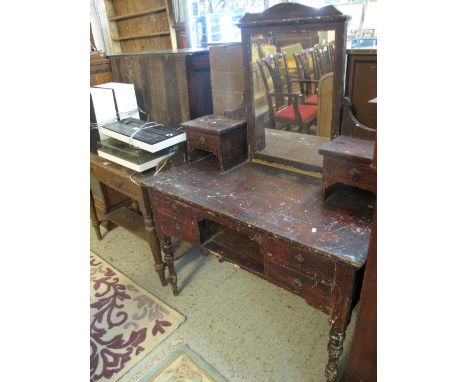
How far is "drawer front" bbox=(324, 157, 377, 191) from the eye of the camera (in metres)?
1.02

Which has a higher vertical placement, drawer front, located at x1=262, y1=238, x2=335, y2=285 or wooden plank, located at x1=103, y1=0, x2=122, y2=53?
wooden plank, located at x1=103, y1=0, x2=122, y2=53

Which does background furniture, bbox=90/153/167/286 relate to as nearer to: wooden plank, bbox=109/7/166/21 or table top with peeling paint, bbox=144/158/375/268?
table top with peeling paint, bbox=144/158/375/268

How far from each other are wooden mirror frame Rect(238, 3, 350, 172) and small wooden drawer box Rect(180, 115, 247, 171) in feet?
0.65

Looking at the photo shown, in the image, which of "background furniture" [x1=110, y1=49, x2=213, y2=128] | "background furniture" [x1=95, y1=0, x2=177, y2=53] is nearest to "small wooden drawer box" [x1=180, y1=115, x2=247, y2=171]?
"background furniture" [x1=110, y1=49, x2=213, y2=128]

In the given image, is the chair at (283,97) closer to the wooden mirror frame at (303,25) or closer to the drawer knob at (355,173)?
the wooden mirror frame at (303,25)

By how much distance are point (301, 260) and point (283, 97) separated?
69cm

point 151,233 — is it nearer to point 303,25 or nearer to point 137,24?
point 303,25

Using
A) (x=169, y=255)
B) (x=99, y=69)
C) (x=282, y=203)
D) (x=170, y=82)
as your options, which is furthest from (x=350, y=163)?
(x=99, y=69)

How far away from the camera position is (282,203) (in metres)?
1.16

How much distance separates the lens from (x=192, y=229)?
1.34m

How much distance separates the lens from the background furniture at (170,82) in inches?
66.3

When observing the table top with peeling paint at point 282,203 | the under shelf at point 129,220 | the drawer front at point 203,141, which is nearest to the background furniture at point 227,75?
the drawer front at point 203,141
